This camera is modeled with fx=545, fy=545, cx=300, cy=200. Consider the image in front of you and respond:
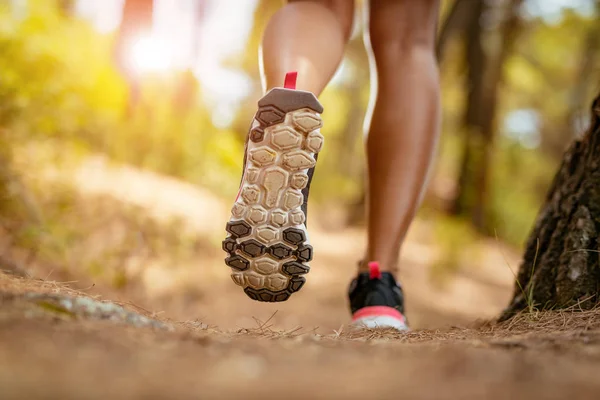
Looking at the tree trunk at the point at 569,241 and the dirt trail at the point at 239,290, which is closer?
the tree trunk at the point at 569,241

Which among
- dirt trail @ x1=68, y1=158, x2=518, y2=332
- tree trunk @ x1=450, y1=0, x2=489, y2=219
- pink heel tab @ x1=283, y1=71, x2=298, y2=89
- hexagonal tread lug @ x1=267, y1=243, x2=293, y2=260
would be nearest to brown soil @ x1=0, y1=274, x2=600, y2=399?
hexagonal tread lug @ x1=267, y1=243, x2=293, y2=260

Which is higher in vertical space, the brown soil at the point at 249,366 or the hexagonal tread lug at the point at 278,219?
the hexagonal tread lug at the point at 278,219

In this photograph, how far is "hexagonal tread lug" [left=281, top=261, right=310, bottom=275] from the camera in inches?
42.2

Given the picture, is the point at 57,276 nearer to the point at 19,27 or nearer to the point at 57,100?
the point at 57,100

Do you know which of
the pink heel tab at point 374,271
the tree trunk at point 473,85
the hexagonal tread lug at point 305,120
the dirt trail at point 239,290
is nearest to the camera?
the hexagonal tread lug at point 305,120

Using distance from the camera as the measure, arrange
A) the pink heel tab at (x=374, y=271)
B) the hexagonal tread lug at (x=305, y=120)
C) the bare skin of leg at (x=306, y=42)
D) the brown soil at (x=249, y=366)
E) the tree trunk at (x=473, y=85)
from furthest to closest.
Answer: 1. the tree trunk at (x=473, y=85)
2. the pink heel tab at (x=374, y=271)
3. the bare skin of leg at (x=306, y=42)
4. the hexagonal tread lug at (x=305, y=120)
5. the brown soil at (x=249, y=366)

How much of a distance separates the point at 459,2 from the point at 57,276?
16.6 feet

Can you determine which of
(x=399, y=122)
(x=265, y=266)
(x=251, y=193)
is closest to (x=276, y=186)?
(x=251, y=193)

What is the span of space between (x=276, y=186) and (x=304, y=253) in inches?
5.6

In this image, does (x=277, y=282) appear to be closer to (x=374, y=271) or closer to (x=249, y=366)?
(x=374, y=271)

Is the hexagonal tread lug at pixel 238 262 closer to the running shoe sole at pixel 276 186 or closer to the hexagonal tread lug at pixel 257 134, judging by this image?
the running shoe sole at pixel 276 186

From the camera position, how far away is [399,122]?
141 centimetres

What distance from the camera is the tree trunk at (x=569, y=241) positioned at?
1199 mm

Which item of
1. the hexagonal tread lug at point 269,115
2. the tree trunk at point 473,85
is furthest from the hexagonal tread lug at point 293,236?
the tree trunk at point 473,85
